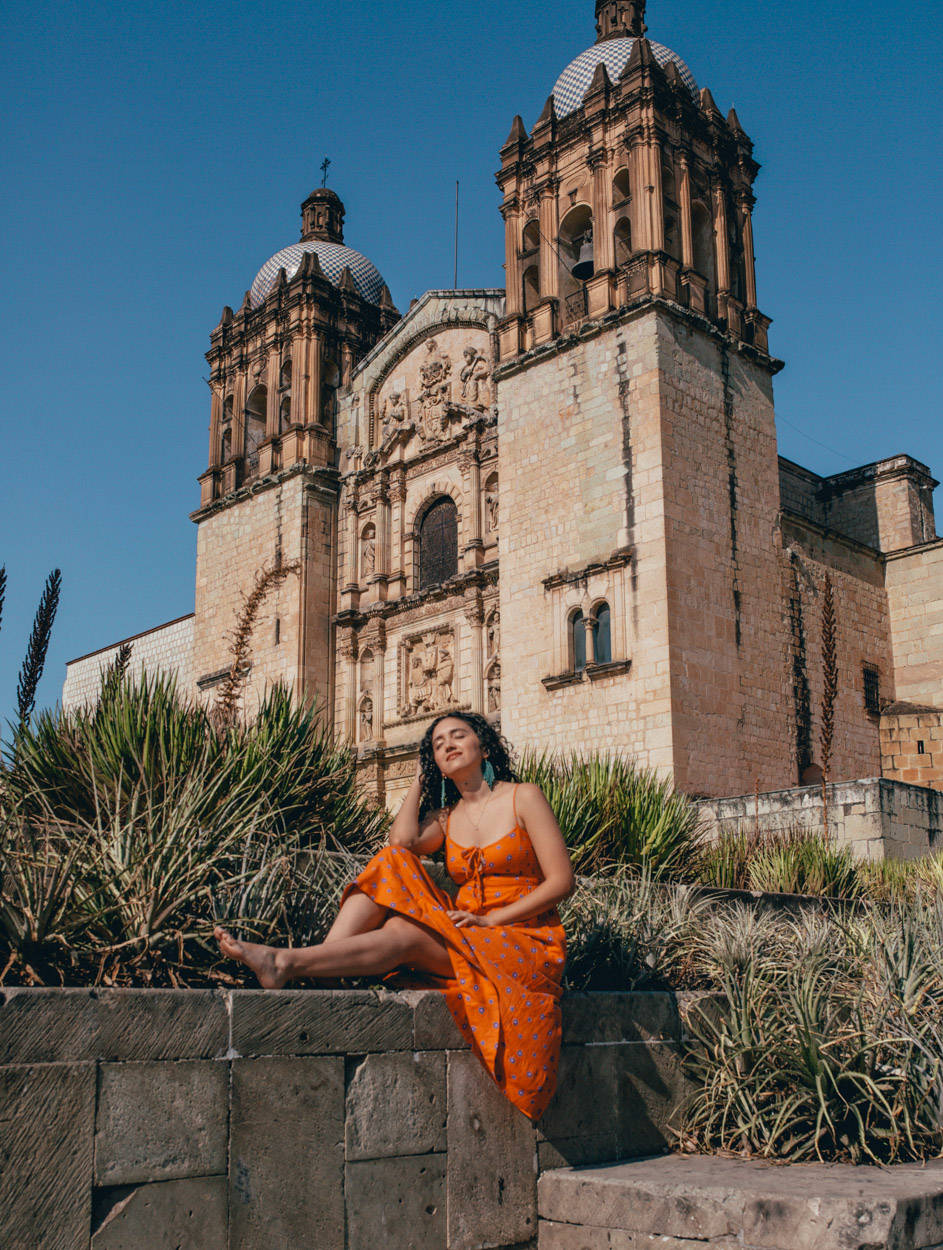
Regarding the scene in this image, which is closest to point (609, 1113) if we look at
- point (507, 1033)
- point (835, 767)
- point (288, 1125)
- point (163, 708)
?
point (507, 1033)

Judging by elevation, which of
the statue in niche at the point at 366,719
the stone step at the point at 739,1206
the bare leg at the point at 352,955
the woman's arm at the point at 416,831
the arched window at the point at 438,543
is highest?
the arched window at the point at 438,543

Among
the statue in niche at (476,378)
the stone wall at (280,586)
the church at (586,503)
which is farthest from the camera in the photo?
the stone wall at (280,586)

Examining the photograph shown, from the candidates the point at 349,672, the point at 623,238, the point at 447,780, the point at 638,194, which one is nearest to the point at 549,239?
the point at 623,238

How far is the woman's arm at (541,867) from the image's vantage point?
14.6 ft

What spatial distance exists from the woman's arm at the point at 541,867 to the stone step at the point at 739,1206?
1.01 meters

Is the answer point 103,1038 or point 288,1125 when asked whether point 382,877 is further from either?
point 103,1038

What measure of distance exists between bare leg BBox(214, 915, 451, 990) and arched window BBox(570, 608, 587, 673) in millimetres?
12951

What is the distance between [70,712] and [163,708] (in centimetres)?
149

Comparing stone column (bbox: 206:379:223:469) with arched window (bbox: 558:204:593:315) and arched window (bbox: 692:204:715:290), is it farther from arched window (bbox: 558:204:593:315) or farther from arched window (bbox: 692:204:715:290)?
arched window (bbox: 692:204:715:290)

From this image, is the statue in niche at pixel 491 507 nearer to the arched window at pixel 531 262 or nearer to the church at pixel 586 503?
the church at pixel 586 503

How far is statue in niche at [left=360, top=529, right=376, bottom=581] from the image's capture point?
76.5 feet

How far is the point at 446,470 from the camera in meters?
22.0

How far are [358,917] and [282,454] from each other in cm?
2102

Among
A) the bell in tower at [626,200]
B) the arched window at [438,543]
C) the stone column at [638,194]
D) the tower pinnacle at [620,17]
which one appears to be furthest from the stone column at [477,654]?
the tower pinnacle at [620,17]
